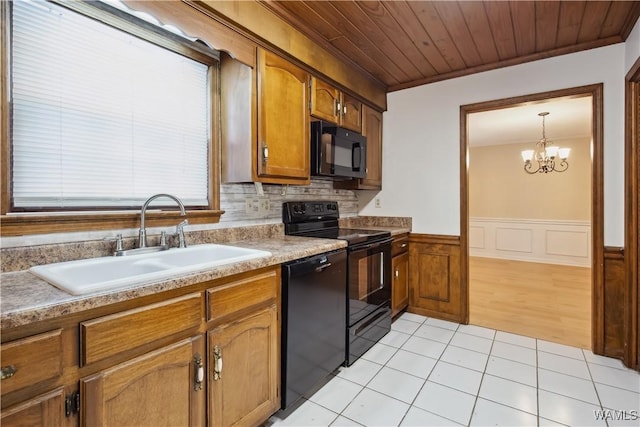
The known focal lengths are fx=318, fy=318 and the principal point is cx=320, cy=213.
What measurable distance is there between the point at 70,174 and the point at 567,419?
268 centimetres

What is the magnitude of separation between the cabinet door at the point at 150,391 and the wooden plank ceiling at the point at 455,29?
1.87 metres

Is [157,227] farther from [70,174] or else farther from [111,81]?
[111,81]

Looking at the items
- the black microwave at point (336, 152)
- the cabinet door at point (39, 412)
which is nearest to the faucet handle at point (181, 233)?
the cabinet door at point (39, 412)

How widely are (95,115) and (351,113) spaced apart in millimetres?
1877

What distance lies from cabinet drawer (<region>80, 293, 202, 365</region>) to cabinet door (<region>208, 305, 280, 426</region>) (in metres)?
0.16

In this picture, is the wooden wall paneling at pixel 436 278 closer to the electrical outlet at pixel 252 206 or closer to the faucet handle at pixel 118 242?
the electrical outlet at pixel 252 206

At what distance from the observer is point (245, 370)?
140cm

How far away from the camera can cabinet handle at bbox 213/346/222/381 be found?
126cm

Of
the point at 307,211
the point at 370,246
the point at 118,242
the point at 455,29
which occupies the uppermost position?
the point at 455,29

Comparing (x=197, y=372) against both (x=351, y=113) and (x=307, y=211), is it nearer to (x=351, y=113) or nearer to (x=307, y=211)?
(x=307, y=211)

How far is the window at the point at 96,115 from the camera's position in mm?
1296

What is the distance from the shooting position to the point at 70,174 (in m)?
1.42

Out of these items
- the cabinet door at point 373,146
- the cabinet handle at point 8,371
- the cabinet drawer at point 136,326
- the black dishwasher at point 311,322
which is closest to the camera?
the cabinet handle at point 8,371

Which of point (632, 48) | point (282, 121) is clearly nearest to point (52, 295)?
point (282, 121)
